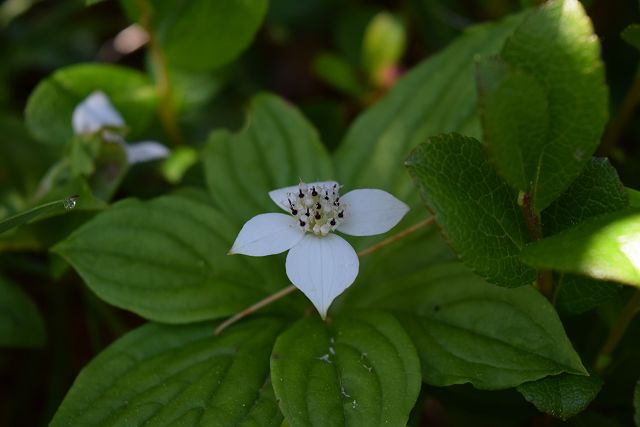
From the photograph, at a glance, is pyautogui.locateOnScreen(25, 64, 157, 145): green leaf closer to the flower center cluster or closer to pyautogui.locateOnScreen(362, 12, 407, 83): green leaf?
pyautogui.locateOnScreen(362, 12, 407, 83): green leaf

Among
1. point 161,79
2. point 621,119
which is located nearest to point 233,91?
point 161,79

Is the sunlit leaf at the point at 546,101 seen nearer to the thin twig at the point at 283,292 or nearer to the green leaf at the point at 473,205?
the green leaf at the point at 473,205

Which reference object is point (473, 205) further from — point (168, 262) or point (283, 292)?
A: point (168, 262)

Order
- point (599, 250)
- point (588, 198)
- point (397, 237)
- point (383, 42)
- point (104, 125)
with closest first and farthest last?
point (599, 250)
point (588, 198)
point (397, 237)
point (104, 125)
point (383, 42)

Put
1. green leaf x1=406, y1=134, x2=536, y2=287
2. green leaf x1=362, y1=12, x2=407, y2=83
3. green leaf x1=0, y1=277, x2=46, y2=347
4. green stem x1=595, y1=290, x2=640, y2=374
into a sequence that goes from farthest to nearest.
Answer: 1. green leaf x1=362, y1=12, x2=407, y2=83
2. green leaf x1=0, y1=277, x2=46, y2=347
3. green stem x1=595, y1=290, x2=640, y2=374
4. green leaf x1=406, y1=134, x2=536, y2=287

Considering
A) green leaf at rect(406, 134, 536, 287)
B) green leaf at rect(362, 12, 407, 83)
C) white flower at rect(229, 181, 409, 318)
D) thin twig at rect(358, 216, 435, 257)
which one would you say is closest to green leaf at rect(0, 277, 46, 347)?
white flower at rect(229, 181, 409, 318)

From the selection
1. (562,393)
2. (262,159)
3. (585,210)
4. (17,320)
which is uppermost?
(585,210)
